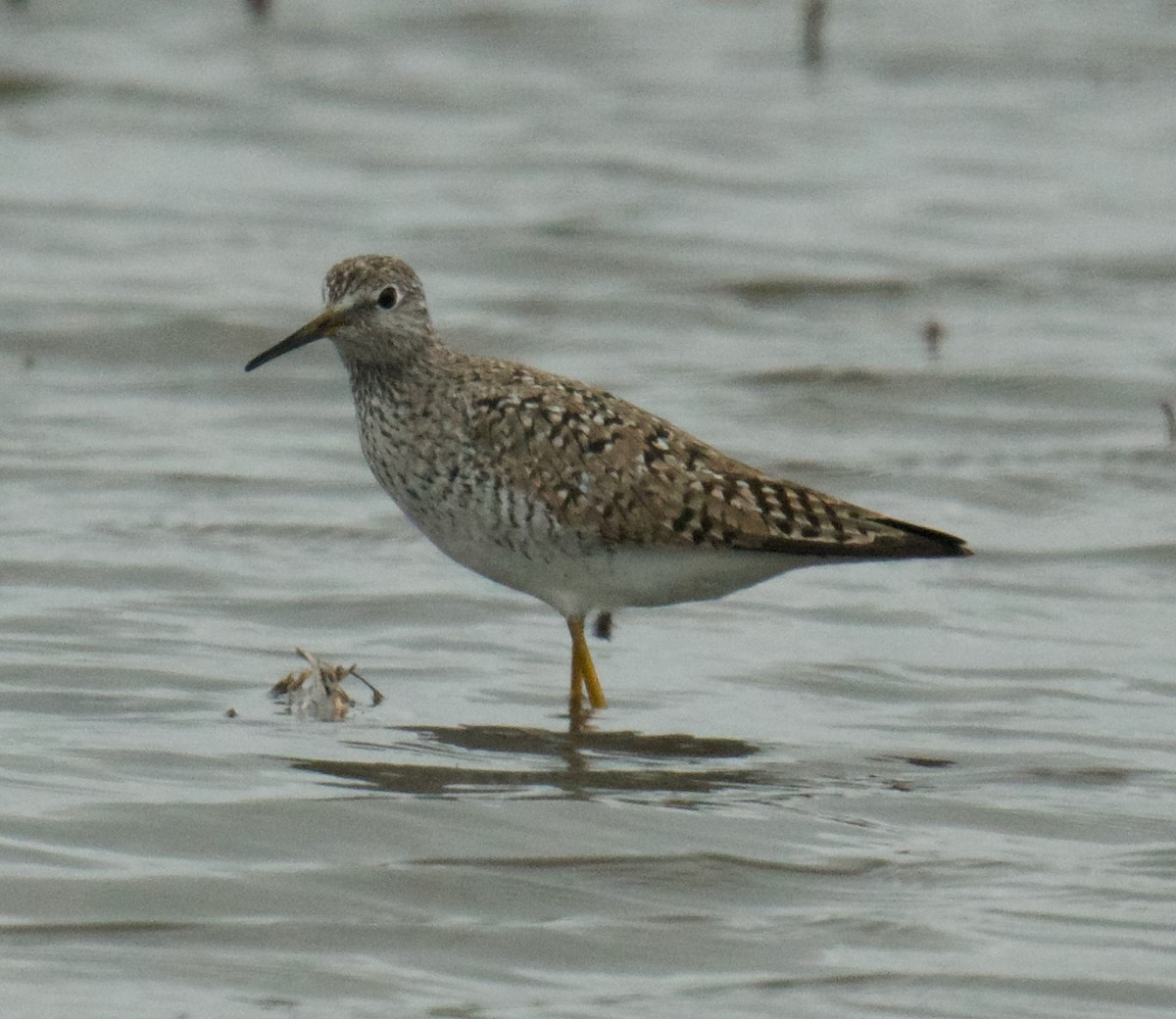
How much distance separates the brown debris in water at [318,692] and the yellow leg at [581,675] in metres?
0.72

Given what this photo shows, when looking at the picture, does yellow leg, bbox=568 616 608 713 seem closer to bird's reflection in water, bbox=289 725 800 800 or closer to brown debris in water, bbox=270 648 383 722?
bird's reflection in water, bbox=289 725 800 800

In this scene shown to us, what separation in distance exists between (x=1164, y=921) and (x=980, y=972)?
0.66m

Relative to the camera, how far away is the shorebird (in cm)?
895

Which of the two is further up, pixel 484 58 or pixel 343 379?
pixel 484 58

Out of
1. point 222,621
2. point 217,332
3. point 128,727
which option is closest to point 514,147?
point 217,332

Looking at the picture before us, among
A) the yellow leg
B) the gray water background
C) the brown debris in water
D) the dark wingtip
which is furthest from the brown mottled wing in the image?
the brown debris in water

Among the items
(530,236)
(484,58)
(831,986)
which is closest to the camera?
(831,986)

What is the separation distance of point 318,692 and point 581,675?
979 mm

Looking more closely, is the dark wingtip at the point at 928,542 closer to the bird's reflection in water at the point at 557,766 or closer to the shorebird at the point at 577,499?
the shorebird at the point at 577,499

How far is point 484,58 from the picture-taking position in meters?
22.7

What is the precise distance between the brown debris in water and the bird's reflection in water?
0.85ft

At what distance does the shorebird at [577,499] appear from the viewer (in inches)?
352

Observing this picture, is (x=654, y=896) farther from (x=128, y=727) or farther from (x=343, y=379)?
(x=343, y=379)

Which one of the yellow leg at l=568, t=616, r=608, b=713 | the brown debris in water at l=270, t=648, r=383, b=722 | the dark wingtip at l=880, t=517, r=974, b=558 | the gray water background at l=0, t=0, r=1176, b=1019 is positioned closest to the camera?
the gray water background at l=0, t=0, r=1176, b=1019
